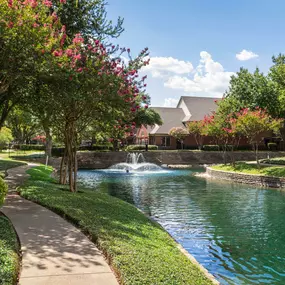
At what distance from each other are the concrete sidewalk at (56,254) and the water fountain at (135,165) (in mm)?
29036

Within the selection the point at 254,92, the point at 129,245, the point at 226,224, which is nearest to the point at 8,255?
the point at 129,245

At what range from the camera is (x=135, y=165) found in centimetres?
4016

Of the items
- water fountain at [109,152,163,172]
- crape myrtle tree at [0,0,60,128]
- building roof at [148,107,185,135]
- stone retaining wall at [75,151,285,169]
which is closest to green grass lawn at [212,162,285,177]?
water fountain at [109,152,163,172]

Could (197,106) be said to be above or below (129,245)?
A: above

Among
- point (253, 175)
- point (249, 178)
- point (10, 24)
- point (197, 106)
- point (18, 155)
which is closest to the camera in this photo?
point (10, 24)

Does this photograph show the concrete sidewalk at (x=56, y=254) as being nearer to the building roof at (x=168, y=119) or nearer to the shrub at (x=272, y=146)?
the building roof at (x=168, y=119)

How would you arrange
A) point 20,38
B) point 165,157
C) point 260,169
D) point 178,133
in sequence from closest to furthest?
point 20,38 < point 260,169 < point 165,157 < point 178,133

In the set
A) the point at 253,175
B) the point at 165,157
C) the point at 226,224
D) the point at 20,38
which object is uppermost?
the point at 20,38

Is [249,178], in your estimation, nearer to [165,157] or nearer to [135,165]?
[135,165]

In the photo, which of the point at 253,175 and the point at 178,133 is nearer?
the point at 253,175

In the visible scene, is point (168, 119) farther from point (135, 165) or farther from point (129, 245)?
point (129, 245)

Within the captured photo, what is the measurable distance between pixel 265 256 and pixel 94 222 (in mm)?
4513

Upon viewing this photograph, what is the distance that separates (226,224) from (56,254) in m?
7.95

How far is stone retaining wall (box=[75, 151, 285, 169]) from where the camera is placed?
41812mm
